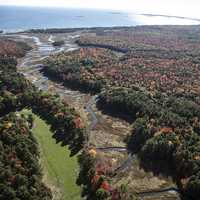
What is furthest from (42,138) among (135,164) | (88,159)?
(135,164)

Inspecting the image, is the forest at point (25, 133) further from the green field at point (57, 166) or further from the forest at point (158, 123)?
the forest at point (158, 123)

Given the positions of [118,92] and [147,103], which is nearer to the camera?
[147,103]

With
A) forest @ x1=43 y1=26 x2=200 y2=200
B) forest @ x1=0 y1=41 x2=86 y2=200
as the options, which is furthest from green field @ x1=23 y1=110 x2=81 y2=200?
forest @ x1=43 y1=26 x2=200 y2=200

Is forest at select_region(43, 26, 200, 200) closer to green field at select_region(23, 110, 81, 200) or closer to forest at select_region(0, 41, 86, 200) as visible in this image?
green field at select_region(23, 110, 81, 200)

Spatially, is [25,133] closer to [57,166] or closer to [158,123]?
[57,166]

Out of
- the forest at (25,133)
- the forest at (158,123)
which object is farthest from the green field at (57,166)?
the forest at (158,123)

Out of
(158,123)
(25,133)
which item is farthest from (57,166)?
(158,123)

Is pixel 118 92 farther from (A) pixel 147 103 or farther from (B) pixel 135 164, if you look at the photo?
(B) pixel 135 164

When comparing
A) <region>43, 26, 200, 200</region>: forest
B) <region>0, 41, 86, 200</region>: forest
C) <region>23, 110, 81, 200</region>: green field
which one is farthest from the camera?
<region>43, 26, 200, 200</region>: forest
